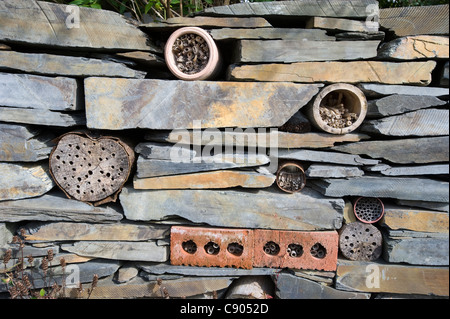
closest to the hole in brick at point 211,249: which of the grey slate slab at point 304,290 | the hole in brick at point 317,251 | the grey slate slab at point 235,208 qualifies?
the grey slate slab at point 235,208

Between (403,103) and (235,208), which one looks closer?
(403,103)

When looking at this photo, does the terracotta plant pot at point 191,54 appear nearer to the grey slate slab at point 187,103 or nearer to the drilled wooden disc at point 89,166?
the grey slate slab at point 187,103

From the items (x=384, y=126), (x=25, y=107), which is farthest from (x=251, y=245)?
(x=25, y=107)

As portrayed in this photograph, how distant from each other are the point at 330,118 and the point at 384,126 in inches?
14.1

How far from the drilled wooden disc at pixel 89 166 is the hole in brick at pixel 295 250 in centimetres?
136

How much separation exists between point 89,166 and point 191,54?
109cm

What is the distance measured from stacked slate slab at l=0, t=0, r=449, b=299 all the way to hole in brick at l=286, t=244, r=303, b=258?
5.2 inches

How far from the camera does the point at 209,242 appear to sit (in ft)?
6.93

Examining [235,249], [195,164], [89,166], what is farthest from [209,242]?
[89,166]

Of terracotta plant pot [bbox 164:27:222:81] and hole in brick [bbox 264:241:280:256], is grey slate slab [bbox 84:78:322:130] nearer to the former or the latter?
terracotta plant pot [bbox 164:27:222:81]

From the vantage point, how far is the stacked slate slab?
1.85 meters

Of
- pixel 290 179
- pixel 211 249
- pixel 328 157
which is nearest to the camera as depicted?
pixel 328 157

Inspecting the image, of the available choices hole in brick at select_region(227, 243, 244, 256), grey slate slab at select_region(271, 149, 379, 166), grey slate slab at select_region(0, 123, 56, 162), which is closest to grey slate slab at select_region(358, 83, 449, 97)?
Result: grey slate slab at select_region(271, 149, 379, 166)

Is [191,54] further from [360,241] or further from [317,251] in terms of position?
[360,241]
